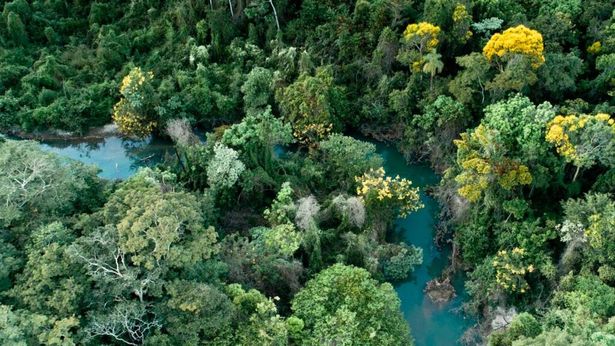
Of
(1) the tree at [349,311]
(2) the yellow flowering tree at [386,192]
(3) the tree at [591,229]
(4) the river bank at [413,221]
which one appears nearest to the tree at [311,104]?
(4) the river bank at [413,221]

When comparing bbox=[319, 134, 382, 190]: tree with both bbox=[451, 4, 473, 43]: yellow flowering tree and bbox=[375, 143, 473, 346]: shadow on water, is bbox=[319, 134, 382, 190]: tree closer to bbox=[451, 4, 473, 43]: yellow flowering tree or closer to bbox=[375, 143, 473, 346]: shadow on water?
bbox=[375, 143, 473, 346]: shadow on water

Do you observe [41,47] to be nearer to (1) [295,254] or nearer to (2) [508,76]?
(1) [295,254]

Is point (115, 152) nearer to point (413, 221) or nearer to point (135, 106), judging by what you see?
point (135, 106)

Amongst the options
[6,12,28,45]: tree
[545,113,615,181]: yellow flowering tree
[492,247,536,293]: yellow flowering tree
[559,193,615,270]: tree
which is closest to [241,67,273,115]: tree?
[492,247,536,293]: yellow flowering tree

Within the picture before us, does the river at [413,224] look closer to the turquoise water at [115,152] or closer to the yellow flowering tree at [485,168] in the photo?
the turquoise water at [115,152]

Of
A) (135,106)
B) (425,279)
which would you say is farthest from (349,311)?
(135,106)

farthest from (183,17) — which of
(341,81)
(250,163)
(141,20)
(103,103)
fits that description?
(250,163)
